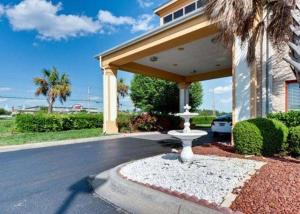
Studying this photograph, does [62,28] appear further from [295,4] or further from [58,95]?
[295,4]

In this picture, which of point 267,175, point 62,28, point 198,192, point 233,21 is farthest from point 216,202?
point 62,28

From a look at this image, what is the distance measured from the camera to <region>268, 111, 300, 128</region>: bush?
7.13 meters

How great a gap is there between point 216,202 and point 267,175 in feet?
4.68

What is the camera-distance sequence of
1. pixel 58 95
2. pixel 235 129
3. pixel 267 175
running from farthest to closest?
1. pixel 58 95
2. pixel 235 129
3. pixel 267 175

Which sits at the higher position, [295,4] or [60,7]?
[60,7]

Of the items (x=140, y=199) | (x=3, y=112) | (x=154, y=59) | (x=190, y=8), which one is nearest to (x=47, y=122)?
(x=154, y=59)

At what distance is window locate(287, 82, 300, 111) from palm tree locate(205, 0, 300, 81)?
263 cm

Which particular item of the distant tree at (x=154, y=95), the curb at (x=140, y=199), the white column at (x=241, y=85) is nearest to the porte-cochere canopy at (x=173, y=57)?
the white column at (x=241, y=85)

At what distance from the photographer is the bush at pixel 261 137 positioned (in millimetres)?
6426

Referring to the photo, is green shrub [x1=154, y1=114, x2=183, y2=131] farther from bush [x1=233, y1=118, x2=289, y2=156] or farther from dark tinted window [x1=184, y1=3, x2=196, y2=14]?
bush [x1=233, y1=118, x2=289, y2=156]

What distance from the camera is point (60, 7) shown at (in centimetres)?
1984

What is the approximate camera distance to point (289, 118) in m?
7.27

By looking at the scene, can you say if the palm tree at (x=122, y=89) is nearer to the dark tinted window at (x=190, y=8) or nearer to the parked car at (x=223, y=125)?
the dark tinted window at (x=190, y=8)

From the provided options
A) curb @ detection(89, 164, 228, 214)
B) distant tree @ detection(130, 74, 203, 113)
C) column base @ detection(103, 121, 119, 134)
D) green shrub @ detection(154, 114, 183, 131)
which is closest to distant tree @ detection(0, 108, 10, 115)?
distant tree @ detection(130, 74, 203, 113)
